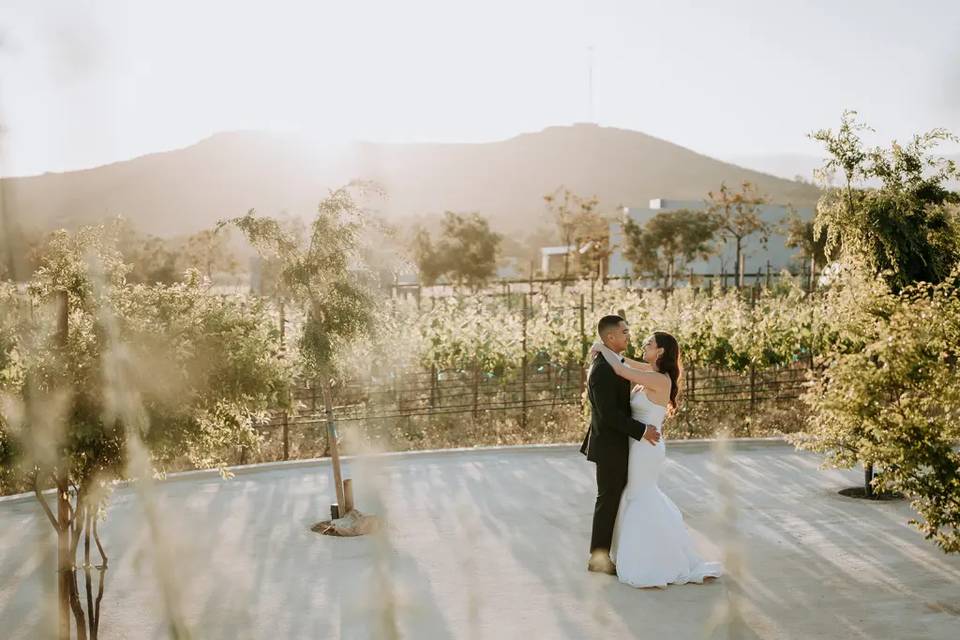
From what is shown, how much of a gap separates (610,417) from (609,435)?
0.16m

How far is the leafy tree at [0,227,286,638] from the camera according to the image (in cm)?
480

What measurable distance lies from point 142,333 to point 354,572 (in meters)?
2.87

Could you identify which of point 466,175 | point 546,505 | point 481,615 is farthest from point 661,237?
point 466,175

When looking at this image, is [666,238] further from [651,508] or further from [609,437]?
[651,508]

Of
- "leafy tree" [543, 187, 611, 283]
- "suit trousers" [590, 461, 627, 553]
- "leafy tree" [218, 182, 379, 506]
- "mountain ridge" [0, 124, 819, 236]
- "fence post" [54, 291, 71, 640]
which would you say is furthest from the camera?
"mountain ridge" [0, 124, 819, 236]

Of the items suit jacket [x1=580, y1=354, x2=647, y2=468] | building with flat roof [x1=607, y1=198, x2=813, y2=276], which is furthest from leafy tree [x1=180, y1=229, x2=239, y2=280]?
suit jacket [x1=580, y1=354, x2=647, y2=468]

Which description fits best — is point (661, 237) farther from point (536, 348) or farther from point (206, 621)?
point (206, 621)

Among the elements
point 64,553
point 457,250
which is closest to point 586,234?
point 457,250

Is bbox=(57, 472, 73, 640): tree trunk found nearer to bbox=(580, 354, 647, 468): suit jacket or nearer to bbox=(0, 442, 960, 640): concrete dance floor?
bbox=(0, 442, 960, 640): concrete dance floor

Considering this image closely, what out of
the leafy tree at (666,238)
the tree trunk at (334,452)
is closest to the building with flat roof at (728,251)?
the leafy tree at (666,238)

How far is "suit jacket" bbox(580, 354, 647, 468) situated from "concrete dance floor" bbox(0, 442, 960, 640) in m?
0.87

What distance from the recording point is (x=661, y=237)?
1903 inches

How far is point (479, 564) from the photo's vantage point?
7.23 metres

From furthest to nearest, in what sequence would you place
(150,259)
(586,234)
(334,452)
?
(586,234), (150,259), (334,452)
